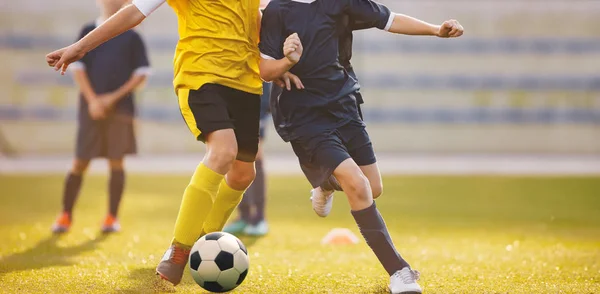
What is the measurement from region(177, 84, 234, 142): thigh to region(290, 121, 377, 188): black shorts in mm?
406

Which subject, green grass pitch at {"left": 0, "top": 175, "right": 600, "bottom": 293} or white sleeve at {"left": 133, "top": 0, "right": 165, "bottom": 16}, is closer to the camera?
white sleeve at {"left": 133, "top": 0, "right": 165, "bottom": 16}

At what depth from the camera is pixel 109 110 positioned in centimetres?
637

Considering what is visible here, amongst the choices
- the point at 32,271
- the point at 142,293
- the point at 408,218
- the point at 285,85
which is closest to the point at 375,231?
the point at 285,85

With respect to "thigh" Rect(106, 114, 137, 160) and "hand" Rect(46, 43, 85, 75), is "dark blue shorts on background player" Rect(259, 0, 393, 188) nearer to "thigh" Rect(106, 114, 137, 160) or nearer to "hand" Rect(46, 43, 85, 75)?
"hand" Rect(46, 43, 85, 75)

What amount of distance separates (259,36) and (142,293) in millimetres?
1345

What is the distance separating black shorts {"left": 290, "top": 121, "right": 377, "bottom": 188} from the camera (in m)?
3.83

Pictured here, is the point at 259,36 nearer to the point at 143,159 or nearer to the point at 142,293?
the point at 142,293

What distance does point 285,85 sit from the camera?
401cm

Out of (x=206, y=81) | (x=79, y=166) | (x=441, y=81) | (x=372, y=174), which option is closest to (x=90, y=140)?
(x=79, y=166)

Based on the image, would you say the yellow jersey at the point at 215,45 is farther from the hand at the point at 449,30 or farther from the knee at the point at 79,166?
the knee at the point at 79,166

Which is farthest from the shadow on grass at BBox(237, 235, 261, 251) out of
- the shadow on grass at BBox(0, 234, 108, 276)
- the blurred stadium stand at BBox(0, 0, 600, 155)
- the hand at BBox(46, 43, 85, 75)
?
the blurred stadium stand at BBox(0, 0, 600, 155)

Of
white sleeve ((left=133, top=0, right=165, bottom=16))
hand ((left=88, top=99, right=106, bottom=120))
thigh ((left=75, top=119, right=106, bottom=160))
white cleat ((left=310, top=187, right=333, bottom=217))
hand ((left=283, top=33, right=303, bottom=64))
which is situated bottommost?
thigh ((left=75, top=119, right=106, bottom=160))

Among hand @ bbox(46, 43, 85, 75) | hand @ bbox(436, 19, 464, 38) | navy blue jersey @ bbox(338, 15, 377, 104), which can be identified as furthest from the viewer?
navy blue jersey @ bbox(338, 15, 377, 104)

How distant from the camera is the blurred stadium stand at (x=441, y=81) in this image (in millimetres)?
18844
